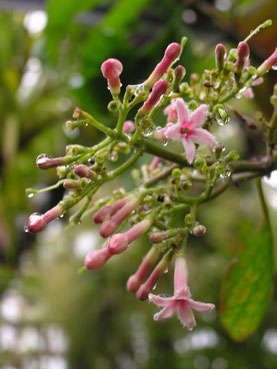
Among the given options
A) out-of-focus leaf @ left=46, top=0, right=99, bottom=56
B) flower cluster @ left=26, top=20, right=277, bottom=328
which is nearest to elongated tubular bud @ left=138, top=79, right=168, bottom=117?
flower cluster @ left=26, top=20, right=277, bottom=328

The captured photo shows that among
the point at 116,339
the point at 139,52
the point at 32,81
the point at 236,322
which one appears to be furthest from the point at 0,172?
the point at 236,322

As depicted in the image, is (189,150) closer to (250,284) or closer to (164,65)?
(164,65)

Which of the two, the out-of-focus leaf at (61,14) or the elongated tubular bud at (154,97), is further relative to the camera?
the out-of-focus leaf at (61,14)

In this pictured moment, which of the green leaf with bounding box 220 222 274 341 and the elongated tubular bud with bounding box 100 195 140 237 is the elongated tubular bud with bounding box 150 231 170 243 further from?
the green leaf with bounding box 220 222 274 341

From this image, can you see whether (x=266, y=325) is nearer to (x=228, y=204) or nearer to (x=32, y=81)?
(x=228, y=204)

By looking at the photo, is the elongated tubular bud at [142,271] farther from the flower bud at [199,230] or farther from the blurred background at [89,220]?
the blurred background at [89,220]

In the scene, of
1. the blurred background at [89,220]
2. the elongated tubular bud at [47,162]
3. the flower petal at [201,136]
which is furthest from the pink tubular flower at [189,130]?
the blurred background at [89,220]
